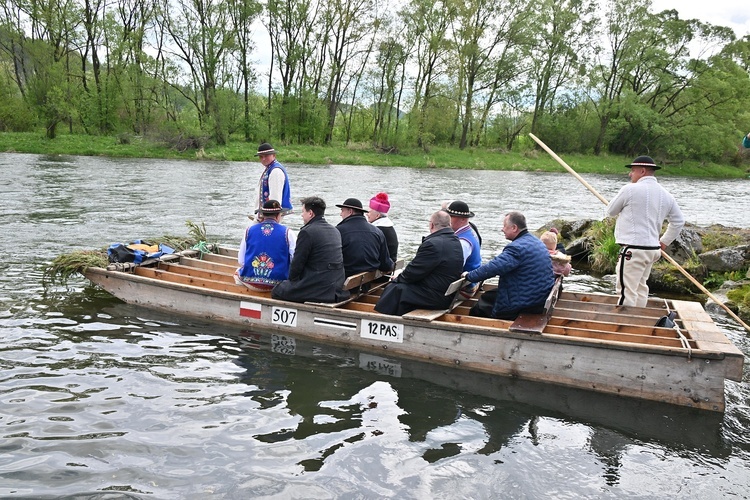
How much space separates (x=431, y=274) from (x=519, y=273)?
921mm

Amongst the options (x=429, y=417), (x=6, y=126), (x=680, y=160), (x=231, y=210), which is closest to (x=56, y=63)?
(x=6, y=126)

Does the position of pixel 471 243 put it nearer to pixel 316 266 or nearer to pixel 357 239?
pixel 357 239

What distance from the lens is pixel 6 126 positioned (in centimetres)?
3400

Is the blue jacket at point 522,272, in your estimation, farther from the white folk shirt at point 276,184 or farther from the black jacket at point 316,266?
the white folk shirt at point 276,184

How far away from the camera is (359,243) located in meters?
7.38

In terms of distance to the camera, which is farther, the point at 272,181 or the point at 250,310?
the point at 272,181

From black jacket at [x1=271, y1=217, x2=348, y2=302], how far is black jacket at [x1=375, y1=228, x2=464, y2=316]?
62 centimetres

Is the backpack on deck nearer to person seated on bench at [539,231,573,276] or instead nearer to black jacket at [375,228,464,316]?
black jacket at [375,228,464,316]

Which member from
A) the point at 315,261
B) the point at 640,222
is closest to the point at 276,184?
the point at 315,261

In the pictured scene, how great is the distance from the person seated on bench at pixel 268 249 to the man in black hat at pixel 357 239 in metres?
0.64

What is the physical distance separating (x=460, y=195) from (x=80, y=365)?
1857cm

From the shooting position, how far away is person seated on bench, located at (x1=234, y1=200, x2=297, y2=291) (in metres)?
7.05

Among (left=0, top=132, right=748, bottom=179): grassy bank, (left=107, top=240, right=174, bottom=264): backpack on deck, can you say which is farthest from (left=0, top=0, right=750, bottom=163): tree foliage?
(left=107, top=240, right=174, bottom=264): backpack on deck

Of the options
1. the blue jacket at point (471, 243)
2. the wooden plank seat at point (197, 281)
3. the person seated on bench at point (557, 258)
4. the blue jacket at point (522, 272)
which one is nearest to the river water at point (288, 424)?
the wooden plank seat at point (197, 281)
